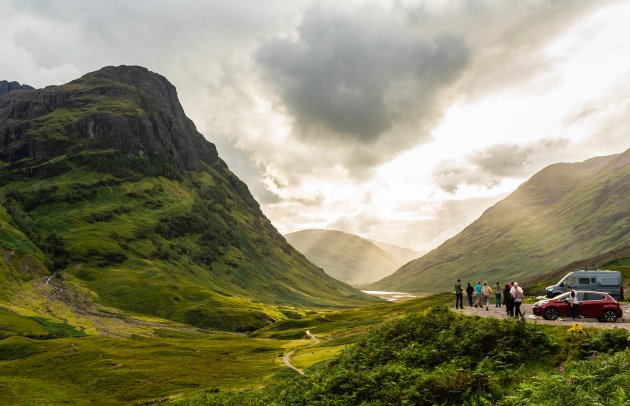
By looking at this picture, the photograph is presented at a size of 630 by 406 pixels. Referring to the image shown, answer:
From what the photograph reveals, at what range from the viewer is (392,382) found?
26.5 meters

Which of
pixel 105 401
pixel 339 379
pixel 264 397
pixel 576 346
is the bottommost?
pixel 105 401

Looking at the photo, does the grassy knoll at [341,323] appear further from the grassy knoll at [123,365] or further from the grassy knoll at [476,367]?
the grassy knoll at [476,367]

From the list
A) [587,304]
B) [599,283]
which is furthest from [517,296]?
[599,283]

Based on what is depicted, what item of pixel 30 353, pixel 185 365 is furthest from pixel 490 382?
pixel 30 353

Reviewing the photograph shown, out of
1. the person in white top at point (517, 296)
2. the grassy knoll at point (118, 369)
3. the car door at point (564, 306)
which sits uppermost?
the person in white top at point (517, 296)

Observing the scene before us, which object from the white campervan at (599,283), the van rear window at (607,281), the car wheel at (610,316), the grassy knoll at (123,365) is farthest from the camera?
the grassy knoll at (123,365)

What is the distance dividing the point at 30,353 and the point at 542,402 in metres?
112

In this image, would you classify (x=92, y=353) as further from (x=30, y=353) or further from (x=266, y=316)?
(x=266, y=316)

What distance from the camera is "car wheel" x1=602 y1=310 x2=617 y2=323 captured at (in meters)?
38.2

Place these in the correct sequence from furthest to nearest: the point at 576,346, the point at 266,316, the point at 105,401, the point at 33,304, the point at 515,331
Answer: the point at 266,316 < the point at 33,304 < the point at 105,401 < the point at 515,331 < the point at 576,346

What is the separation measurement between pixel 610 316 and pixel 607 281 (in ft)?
109

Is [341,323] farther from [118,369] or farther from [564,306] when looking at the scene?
[564,306]

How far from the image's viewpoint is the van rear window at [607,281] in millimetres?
65812

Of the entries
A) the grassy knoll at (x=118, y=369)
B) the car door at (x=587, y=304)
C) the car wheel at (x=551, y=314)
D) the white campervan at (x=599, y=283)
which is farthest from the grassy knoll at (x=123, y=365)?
the car door at (x=587, y=304)
